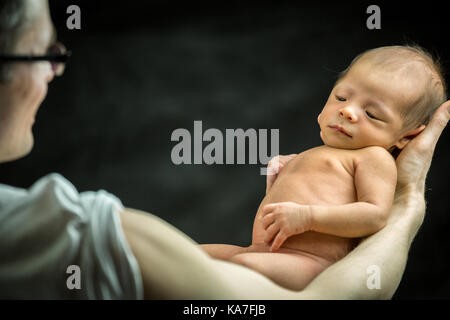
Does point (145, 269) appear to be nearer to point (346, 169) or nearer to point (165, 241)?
point (165, 241)

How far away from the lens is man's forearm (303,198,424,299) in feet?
2.31

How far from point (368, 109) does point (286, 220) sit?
0.64 ft

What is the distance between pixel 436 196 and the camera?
1137mm

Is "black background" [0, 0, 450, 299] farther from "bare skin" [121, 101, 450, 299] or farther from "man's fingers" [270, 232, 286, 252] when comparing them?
"man's fingers" [270, 232, 286, 252]

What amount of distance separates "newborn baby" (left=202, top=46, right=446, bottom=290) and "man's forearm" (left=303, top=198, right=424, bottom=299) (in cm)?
2

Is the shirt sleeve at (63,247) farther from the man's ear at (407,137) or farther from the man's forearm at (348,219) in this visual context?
the man's ear at (407,137)

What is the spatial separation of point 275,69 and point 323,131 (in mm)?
346

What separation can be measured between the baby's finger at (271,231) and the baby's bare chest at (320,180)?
6 cm

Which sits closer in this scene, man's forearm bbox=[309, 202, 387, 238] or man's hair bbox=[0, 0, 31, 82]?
man's hair bbox=[0, 0, 31, 82]

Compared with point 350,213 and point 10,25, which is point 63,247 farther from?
point 350,213

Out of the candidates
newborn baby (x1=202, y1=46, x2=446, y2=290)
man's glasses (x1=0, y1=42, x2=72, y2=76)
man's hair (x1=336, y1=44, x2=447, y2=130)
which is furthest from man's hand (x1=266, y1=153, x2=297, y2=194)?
man's glasses (x1=0, y1=42, x2=72, y2=76)

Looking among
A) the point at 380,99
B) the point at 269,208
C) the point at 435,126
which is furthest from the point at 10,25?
the point at 435,126

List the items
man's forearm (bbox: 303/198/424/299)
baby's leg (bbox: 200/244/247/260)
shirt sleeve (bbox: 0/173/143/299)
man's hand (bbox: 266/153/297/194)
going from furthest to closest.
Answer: man's hand (bbox: 266/153/297/194)
baby's leg (bbox: 200/244/247/260)
man's forearm (bbox: 303/198/424/299)
shirt sleeve (bbox: 0/173/143/299)

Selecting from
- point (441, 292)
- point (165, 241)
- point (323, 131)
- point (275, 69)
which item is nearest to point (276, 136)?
point (275, 69)
